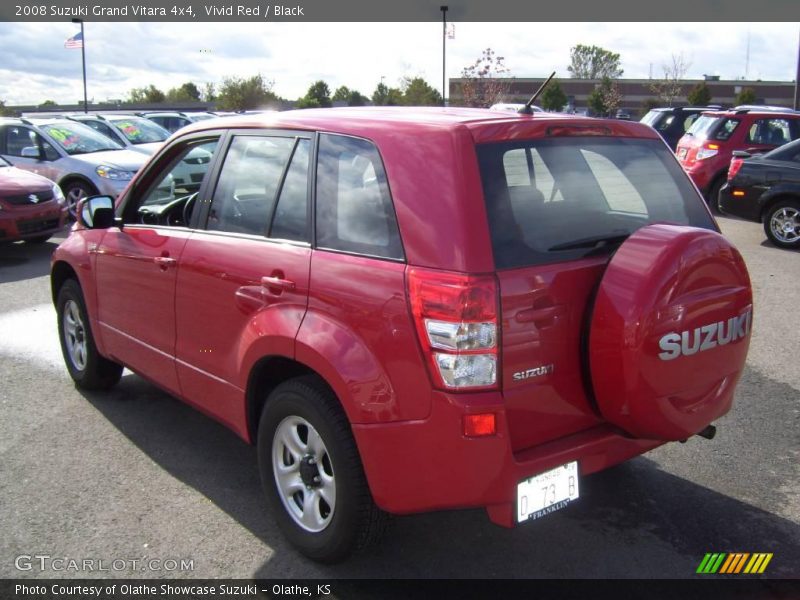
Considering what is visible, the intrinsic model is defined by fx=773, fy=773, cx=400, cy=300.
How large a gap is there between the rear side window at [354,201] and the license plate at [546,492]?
3.21 ft

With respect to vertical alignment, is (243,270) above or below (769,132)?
below

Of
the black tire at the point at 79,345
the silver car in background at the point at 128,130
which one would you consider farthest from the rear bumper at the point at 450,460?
the silver car in background at the point at 128,130

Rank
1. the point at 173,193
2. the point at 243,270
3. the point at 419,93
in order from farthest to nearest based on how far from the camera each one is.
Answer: the point at 419,93
the point at 173,193
the point at 243,270

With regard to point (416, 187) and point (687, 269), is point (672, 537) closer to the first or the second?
point (687, 269)

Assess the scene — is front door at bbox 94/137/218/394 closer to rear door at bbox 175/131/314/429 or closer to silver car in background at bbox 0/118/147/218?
rear door at bbox 175/131/314/429

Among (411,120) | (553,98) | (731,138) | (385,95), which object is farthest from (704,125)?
(385,95)

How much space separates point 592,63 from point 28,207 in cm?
8326

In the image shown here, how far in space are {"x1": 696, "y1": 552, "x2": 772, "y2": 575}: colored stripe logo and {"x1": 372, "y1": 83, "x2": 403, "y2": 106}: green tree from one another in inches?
1896

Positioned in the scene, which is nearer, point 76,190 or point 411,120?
point 411,120

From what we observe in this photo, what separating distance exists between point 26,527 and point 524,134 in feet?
9.52

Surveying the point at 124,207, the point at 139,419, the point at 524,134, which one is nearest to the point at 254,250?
the point at 524,134

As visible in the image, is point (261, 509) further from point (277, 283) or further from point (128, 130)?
point (128, 130)

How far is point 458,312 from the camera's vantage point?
2682mm

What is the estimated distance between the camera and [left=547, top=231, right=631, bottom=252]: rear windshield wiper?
3.02 m
